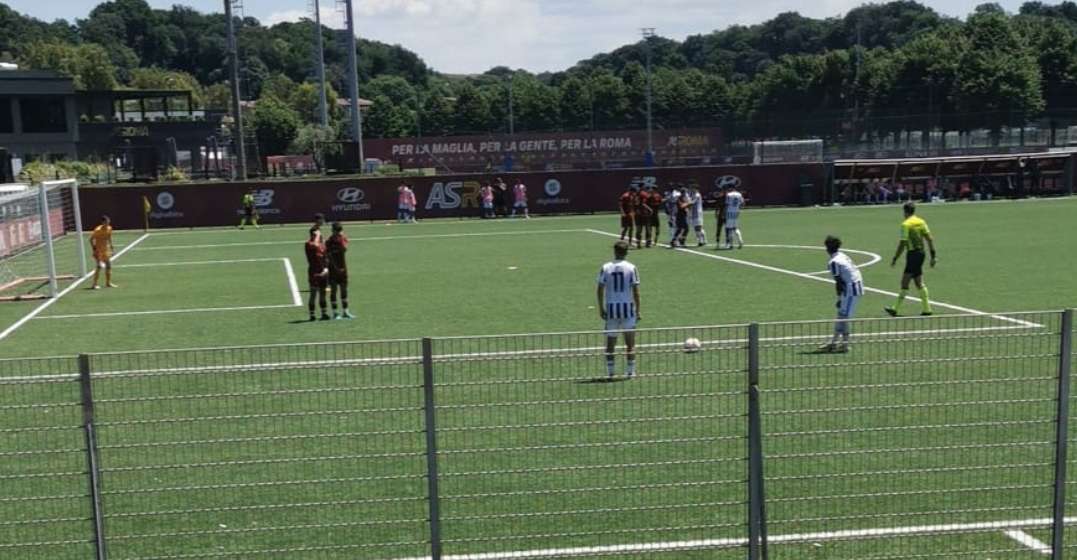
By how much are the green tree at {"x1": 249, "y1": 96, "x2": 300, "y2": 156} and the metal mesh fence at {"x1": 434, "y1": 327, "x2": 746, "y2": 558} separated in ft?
326

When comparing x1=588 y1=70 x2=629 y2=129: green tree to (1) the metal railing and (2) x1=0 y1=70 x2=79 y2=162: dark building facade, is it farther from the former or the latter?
(1) the metal railing

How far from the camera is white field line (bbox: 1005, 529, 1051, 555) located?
286 inches

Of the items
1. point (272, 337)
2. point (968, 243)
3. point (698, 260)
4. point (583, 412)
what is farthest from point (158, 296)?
point (968, 243)

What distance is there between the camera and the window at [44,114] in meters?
76.4

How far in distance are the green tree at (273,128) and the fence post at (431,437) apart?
10304cm

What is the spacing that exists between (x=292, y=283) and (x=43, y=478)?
56.6 feet

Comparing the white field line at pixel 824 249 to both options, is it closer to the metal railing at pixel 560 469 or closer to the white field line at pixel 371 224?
the metal railing at pixel 560 469

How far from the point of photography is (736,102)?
131750 millimetres

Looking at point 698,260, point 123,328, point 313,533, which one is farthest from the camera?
point 698,260

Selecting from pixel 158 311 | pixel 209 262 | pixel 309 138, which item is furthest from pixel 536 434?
pixel 309 138

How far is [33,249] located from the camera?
31.3 metres

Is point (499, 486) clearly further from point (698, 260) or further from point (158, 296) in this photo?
point (698, 260)

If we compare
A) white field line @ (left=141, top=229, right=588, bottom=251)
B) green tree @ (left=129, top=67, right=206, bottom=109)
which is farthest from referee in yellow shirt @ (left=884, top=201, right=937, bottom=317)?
green tree @ (left=129, top=67, right=206, bottom=109)

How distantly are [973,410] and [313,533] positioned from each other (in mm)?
6220
